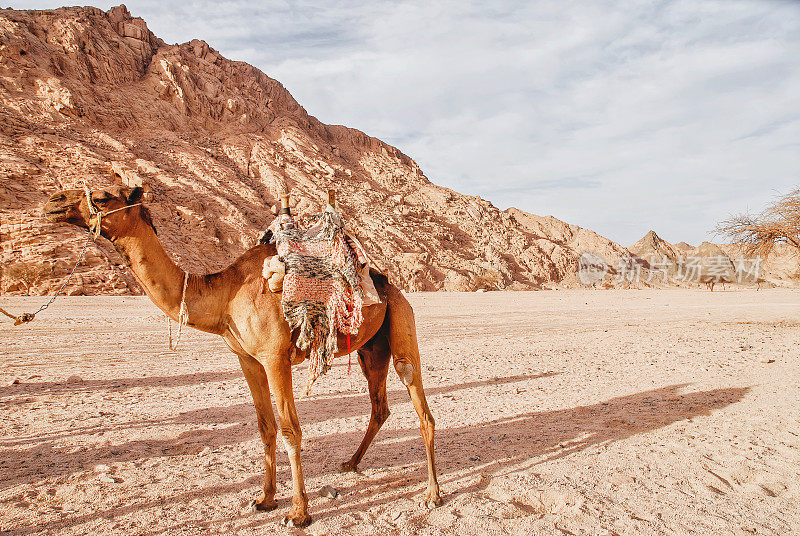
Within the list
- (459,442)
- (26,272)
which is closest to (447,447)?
(459,442)

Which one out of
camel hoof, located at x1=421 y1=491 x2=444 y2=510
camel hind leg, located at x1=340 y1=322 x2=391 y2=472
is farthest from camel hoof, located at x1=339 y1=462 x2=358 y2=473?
camel hoof, located at x1=421 y1=491 x2=444 y2=510

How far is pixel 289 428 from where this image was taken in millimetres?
3963

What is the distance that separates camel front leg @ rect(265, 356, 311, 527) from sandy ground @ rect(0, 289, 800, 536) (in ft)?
0.57

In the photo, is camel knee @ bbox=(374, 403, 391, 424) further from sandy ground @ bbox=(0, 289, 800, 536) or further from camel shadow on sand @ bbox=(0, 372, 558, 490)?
camel shadow on sand @ bbox=(0, 372, 558, 490)

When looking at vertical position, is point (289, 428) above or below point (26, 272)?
below

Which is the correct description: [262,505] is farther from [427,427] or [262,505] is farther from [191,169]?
[191,169]

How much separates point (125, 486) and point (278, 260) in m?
2.64

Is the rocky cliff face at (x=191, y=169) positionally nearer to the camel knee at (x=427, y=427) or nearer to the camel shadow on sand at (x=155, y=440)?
the camel shadow on sand at (x=155, y=440)

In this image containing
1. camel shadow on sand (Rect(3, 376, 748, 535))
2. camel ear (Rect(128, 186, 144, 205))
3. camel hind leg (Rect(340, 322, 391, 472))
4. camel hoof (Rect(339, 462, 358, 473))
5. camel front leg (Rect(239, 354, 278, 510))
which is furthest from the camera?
camel hind leg (Rect(340, 322, 391, 472))

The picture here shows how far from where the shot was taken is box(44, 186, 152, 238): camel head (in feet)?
12.5

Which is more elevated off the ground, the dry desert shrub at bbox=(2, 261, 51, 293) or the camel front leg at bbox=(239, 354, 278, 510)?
the dry desert shrub at bbox=(2, 261, 51, 293)

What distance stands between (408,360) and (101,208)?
2.92 metres

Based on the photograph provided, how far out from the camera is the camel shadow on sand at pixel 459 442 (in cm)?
444

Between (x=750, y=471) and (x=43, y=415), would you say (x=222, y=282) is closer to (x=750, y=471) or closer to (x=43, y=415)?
(x=43, y=415)
